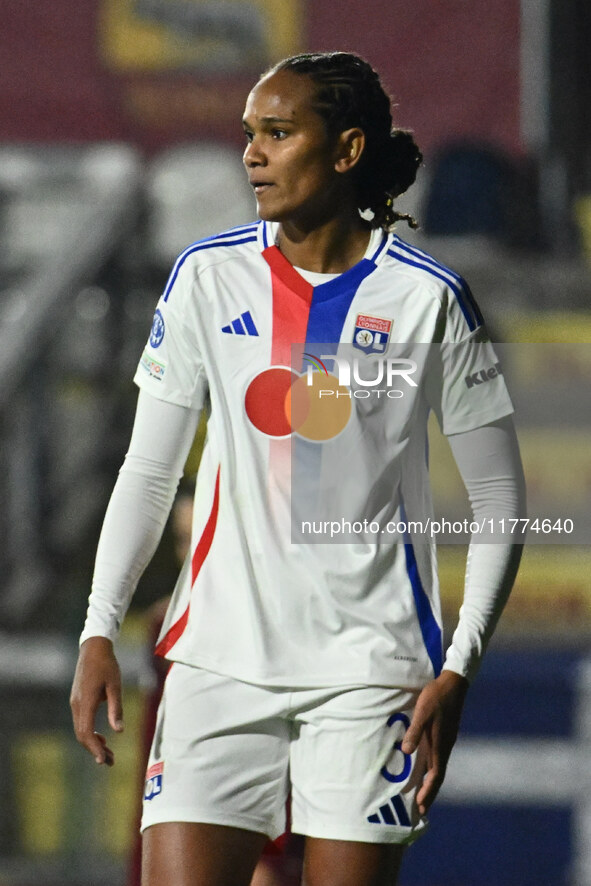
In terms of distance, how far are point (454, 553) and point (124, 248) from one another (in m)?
1.60

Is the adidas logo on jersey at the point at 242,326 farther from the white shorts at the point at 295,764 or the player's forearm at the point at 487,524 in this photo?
the white shorts at the point at 295,764

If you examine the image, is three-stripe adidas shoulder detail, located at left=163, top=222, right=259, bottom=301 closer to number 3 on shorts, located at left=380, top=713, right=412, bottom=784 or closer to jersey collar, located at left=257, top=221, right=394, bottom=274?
jersey collar, located at left=257, top=221, right=394, bottom=274

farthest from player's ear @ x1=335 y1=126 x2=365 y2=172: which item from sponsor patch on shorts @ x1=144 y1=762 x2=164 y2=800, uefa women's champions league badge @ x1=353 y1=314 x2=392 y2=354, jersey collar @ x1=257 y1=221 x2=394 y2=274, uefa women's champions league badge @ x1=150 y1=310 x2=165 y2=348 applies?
sponsor patch on shorts @ x1=144 y1=762 x2=164 y2=800

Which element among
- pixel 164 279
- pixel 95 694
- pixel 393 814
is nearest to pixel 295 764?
pixel 393 814

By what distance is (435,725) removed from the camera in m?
2.09

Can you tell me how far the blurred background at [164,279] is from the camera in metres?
4.86

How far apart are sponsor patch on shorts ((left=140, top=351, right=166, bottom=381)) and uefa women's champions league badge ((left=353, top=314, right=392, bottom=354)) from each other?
291mm

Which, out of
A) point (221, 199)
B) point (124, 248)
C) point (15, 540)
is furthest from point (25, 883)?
point (221, 199)

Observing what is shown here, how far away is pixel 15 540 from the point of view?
4.83 m

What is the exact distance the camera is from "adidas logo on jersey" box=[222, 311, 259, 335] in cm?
219

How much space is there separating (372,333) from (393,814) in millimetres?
696

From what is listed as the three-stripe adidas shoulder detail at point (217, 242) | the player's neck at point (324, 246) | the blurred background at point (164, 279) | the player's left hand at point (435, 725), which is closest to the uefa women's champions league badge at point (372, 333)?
the player's neck at point (324, 246)

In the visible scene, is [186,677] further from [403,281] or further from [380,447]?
[403,281]

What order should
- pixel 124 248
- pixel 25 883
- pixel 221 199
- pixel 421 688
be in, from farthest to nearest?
pixel 221 199
pixel 124 248
pixel 25 883
pixel 421 688
